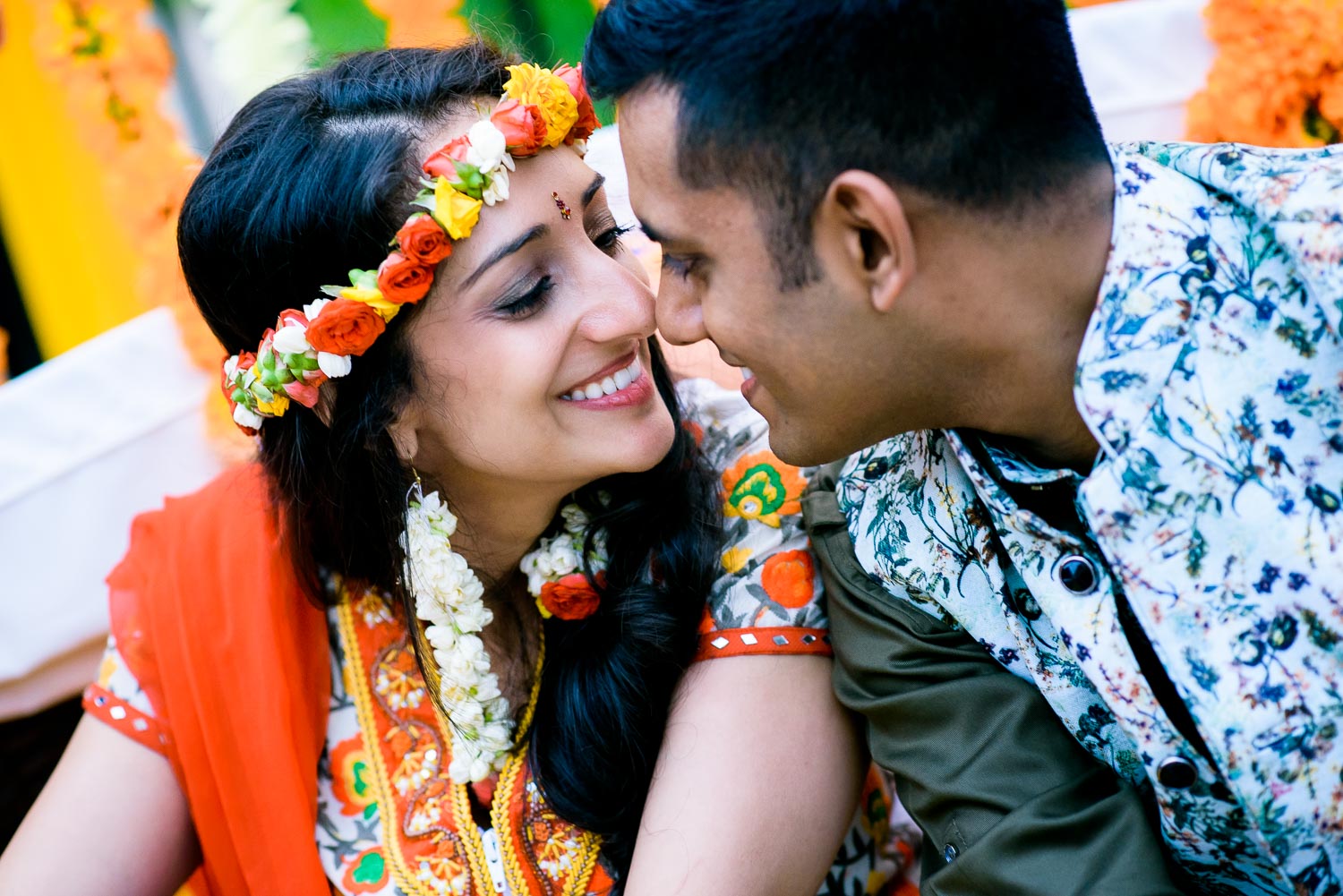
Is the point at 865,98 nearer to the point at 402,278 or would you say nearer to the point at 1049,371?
the point at 1049,371

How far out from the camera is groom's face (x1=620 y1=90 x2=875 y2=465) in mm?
1450

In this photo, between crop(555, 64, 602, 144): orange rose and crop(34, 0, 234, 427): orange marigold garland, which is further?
crop(34, 0, 234, 427): orange marigold garland

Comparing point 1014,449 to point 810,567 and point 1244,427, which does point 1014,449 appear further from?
point 810,567

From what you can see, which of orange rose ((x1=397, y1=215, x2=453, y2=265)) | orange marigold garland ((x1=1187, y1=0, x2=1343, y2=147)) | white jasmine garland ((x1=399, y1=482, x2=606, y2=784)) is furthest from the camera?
orange marigold garland ((x1=1187, y1=0, x2=1343, y2=147))

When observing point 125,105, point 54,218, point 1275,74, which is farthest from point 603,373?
point 54,218

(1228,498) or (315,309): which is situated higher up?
(315,309)

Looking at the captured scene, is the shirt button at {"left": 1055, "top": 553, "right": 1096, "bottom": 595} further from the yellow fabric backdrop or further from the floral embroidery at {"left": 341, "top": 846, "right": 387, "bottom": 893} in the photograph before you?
the yellow fabric backdrop

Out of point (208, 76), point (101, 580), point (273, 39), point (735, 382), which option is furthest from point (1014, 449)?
point (208, 76)

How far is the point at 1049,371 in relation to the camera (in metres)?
1.47

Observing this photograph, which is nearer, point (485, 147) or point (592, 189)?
point (485, 147)

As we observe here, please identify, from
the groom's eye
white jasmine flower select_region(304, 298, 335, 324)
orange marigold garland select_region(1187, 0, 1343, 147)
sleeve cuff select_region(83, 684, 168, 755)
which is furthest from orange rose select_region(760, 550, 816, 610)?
orange marigold garland select_region(1187, 0, 1343, 147)

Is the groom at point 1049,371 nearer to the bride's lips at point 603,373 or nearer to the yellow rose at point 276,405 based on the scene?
the bride's lips at point 603,373

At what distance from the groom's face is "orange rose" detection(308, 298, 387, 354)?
0.43 meters

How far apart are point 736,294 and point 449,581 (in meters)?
0.68
